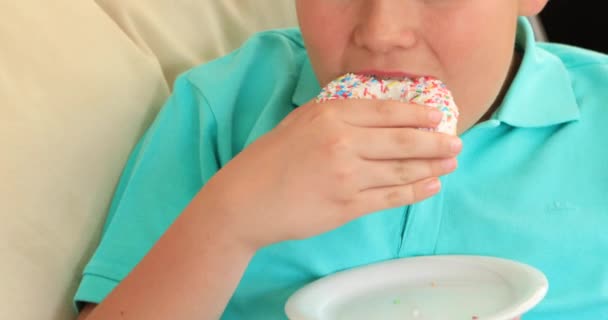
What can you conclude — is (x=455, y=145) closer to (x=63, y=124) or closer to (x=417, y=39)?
(x=417, y=39)

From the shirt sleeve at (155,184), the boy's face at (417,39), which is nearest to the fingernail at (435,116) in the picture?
the boy's face at (417,39)

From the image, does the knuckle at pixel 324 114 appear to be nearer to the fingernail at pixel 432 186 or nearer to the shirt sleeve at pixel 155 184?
the fingernail at pixel 432 186

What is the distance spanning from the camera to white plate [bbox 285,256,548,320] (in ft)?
2.44

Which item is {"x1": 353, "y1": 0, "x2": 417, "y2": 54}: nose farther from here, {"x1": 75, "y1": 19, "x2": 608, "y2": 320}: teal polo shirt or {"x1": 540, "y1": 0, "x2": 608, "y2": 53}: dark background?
{"x1": 540, "y1": 0, "x2": 608, "y2": 53}: dark background

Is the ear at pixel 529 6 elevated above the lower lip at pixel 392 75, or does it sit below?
above

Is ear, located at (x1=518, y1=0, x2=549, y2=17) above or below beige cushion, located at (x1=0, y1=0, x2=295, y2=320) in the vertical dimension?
above

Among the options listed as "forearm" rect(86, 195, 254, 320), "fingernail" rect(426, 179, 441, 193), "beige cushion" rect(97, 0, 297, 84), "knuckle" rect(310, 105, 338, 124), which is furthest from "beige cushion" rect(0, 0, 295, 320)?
"fingernail" rect(426, 179, 441, 193)

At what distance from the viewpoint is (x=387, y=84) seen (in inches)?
32.6

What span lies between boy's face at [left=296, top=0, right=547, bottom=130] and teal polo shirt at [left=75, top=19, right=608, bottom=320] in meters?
0.08

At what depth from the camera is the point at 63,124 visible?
937mm

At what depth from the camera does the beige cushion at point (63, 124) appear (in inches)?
33.4

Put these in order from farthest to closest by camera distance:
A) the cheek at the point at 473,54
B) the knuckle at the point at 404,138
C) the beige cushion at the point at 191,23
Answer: the beige cushion at the point at 191,23, the cheek at the point at 473,54, the knuckle at the point at 404,138

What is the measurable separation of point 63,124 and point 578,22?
1502mm

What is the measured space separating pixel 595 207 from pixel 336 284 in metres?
0.34
